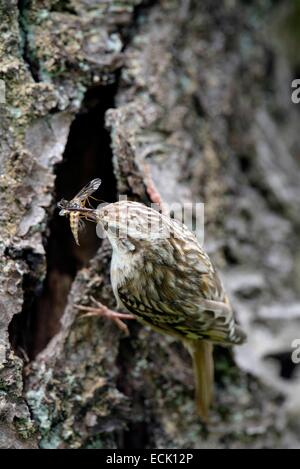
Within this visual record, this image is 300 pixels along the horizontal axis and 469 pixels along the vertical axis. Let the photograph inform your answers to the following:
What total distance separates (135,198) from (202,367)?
28.7 inches

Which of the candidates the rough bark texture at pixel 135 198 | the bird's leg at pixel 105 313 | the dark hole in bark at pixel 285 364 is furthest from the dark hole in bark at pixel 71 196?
the dark hole in bark at pixel 285 364

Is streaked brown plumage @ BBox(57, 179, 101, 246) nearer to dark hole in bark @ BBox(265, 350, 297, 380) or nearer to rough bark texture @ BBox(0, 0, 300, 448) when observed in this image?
rough bark texture @ BBox(0, 0, 300, 448)

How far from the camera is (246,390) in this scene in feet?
10.3

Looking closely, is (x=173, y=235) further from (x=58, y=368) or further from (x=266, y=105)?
(x=266, y=105)

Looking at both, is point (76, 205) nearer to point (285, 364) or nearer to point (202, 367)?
point (202, 367)

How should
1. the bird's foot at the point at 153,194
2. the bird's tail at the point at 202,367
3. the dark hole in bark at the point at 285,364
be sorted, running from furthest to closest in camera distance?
the dark hole in bark at the point at 285,364, the bird's tail at the point at 202,367, the bird's foot at the point at 153,194

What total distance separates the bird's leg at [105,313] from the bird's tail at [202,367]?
0.31 m

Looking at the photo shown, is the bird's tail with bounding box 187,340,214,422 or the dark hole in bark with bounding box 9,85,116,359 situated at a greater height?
the dark hole in bark with bounding box 9,85,116,359

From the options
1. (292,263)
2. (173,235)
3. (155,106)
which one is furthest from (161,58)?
(292,263)

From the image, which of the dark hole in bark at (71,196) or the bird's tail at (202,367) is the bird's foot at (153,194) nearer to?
the dark hole in bark at (71,196)

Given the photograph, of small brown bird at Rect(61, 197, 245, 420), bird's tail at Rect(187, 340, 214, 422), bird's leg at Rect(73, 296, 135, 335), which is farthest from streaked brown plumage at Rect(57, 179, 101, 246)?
bird's tail at Rect(187, 340, 214, 422)

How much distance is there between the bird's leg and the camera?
259cm

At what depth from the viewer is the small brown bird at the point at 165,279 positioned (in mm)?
2479

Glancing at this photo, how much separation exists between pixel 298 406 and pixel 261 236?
87 cm
